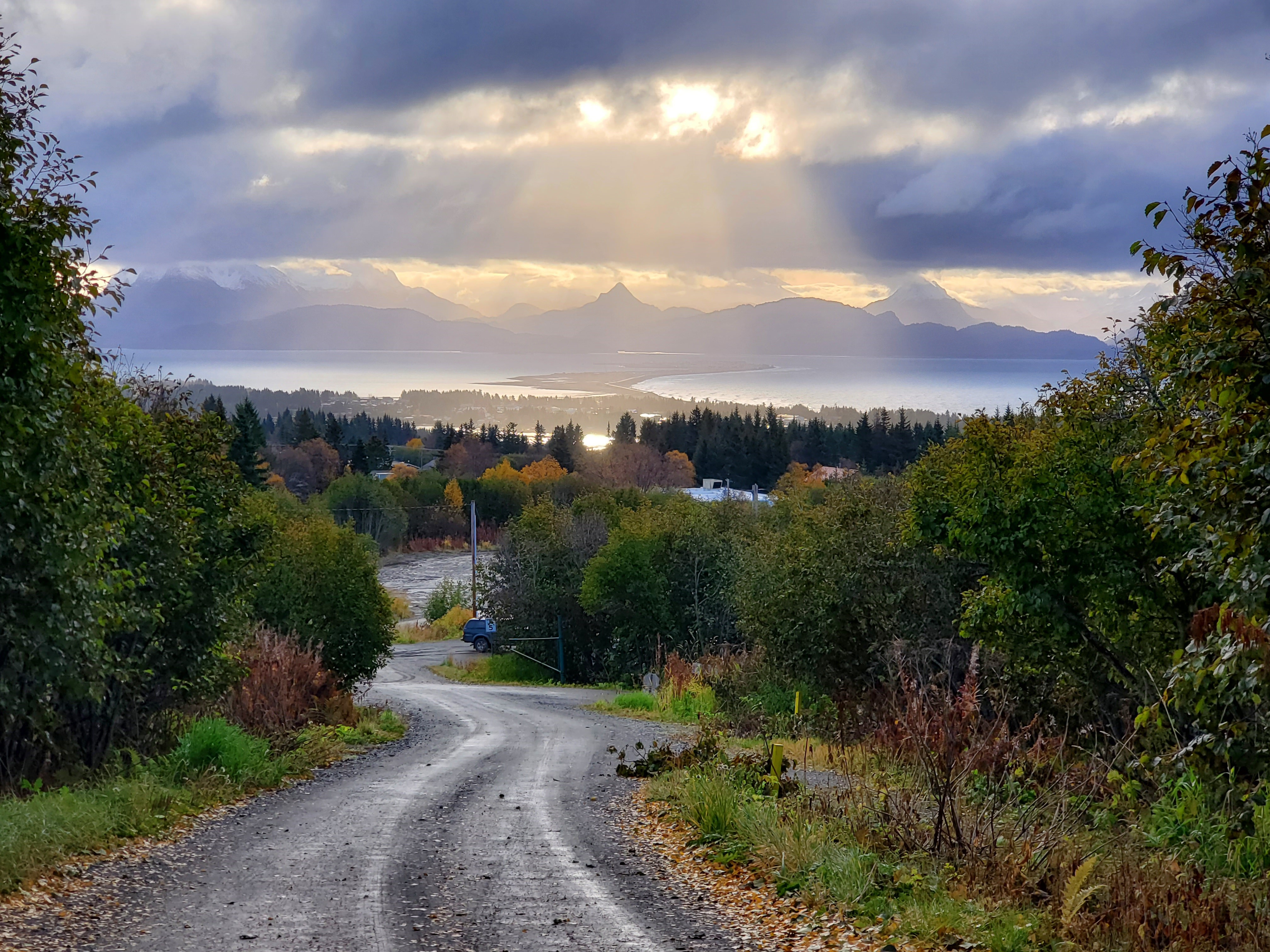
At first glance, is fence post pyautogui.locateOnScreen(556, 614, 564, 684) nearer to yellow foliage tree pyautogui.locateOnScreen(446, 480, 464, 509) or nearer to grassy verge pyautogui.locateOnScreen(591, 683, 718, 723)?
grassy verge pyautogui.locateOnScreen(591, 683, 718, 723)

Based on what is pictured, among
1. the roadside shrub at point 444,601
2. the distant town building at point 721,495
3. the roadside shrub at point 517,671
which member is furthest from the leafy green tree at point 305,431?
the roadside shrub at point 517,671

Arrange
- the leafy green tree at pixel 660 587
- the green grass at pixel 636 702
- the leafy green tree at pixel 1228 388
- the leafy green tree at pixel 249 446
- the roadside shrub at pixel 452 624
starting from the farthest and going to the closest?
the roadside shrub at pixel 452 624 → the leafy green tree at pixel 249 446 → the leafy green tree at pixel 660 587 → the green grass at pixel 636 702 → the leafy green tree at pixel 1228 388

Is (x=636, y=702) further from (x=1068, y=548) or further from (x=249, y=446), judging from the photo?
(x=249, y=446)

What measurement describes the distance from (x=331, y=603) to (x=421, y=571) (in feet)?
249

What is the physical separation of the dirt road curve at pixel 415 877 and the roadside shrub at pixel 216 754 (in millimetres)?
639

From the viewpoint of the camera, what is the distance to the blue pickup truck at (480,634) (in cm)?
6469

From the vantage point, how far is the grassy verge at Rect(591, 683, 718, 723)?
32250mm

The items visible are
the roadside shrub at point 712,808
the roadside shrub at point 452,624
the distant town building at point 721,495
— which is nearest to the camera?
the roadside shrub at point 712,808

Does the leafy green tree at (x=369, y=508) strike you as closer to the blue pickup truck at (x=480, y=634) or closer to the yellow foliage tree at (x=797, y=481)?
the yellow foliage tree at (x=797, y=481)

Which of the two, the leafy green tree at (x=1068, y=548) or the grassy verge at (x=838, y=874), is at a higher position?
the leafy green tree at (x=1068, y=548)

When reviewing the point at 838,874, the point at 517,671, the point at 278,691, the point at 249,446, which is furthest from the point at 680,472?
the point at 838,874

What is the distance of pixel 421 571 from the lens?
107 meters

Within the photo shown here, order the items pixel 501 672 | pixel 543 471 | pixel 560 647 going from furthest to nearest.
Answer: pixel 543 471, pixel 560 647, pixel 501 672

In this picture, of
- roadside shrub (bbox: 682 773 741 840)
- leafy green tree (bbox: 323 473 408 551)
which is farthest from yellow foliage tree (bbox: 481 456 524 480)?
roadside shrub (bbox: 682 773 741 840)
